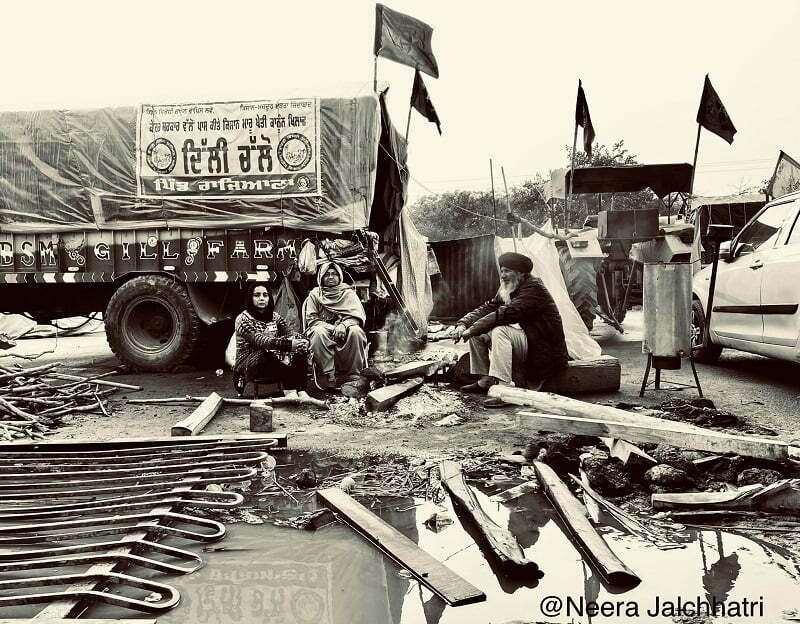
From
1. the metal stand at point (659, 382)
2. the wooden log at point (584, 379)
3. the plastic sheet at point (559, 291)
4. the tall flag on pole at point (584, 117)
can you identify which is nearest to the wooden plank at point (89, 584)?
the wooden log at point (584, 379)

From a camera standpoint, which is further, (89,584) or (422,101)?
(422,101)

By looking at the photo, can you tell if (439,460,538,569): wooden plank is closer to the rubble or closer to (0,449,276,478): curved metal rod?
the rubble

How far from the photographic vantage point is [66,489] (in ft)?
14.8

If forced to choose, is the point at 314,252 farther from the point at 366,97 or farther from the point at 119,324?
the point at 119,324

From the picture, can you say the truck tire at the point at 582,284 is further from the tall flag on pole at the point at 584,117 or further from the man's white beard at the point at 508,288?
the man's white beard at the point at 508,288

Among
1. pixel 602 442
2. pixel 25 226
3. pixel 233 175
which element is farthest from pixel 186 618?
pixel 25 226

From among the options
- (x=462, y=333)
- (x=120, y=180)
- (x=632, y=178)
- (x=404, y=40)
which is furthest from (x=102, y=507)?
(x=632, y=178)

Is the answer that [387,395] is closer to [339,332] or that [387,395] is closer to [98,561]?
[339,332]

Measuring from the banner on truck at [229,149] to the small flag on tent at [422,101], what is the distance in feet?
9.93

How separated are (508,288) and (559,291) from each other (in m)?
2.19

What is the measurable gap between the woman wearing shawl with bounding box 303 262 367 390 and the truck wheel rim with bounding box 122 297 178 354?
2252 mm

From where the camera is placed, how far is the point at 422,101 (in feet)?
37.8

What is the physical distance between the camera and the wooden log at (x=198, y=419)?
18.6 ft

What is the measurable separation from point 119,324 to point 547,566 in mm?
7549
